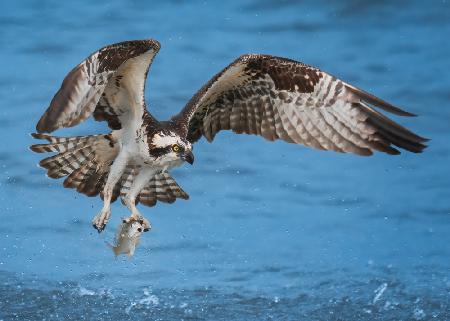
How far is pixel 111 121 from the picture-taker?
9.70m

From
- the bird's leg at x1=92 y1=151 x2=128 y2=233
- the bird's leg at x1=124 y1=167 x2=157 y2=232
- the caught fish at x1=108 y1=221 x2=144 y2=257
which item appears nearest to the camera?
the caught fish at x1=108 y1=221 x2=144 y2=257

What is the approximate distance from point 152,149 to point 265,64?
4.88 feet

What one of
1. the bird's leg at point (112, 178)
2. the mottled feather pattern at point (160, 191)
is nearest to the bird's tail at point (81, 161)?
the bird's leg at point (112, 178)

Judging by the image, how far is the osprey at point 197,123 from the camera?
30.2ft

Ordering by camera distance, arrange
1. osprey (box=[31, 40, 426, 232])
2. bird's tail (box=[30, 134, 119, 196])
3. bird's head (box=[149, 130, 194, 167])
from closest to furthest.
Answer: osprey (box=[31, 40, 426, 232]) → bird's head (box=[149, 130, 194, 167]) → bird's tail (box=[30, 134, 119, 196])

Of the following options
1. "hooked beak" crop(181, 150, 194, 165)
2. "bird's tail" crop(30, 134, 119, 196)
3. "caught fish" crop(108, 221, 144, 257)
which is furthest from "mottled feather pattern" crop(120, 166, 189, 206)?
"hooked beak" crop(181, 150, 194, 165)

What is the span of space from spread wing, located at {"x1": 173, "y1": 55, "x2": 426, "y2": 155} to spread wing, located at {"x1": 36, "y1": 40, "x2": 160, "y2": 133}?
0.61m

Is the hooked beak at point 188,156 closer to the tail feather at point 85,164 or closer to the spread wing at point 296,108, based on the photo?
the spread wing at point 296,108

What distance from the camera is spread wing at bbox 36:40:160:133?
7887 mm

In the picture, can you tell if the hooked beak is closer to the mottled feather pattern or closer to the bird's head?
the bird's head

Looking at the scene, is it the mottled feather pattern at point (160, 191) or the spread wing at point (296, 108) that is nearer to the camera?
the spread wing at point (296, 108)

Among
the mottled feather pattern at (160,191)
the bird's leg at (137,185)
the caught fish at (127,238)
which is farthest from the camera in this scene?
the mottled feather pattern at (160,191)

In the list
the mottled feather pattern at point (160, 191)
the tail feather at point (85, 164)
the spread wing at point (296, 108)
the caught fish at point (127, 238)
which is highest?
the spread wing at point (296, 108)

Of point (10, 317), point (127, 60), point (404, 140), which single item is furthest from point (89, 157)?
point (10, 317)
